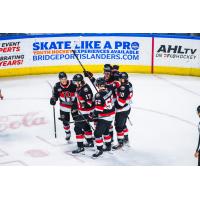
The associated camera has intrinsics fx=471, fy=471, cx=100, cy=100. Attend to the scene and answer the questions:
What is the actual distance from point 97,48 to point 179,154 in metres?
1.95

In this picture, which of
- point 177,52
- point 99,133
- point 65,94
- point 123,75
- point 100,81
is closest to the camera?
point 100,81

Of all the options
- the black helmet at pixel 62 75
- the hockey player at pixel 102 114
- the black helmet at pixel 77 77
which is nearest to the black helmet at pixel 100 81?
the hockey player at pixel 102 114

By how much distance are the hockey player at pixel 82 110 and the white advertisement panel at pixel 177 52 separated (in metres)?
1.91

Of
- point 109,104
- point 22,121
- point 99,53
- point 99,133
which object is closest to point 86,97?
point 109,104

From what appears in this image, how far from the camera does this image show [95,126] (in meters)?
6.66

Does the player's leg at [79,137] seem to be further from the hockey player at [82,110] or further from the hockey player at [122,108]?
the hockey player at [122,108]

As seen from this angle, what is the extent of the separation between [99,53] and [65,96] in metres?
0.81

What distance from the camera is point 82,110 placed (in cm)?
662

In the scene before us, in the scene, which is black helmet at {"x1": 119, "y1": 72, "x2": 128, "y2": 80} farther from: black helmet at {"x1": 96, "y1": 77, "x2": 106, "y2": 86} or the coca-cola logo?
the coca-cola logo

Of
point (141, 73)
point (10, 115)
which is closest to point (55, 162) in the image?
point (10, 115)

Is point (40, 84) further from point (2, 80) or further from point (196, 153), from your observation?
point (196, 153)

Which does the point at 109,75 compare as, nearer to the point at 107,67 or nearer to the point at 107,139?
the point at 107,67

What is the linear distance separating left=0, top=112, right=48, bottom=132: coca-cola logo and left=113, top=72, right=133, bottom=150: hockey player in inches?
46.1

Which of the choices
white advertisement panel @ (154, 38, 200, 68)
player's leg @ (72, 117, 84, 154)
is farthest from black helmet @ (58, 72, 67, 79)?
white advertisement panel @ (154, 38, 200, 68)
